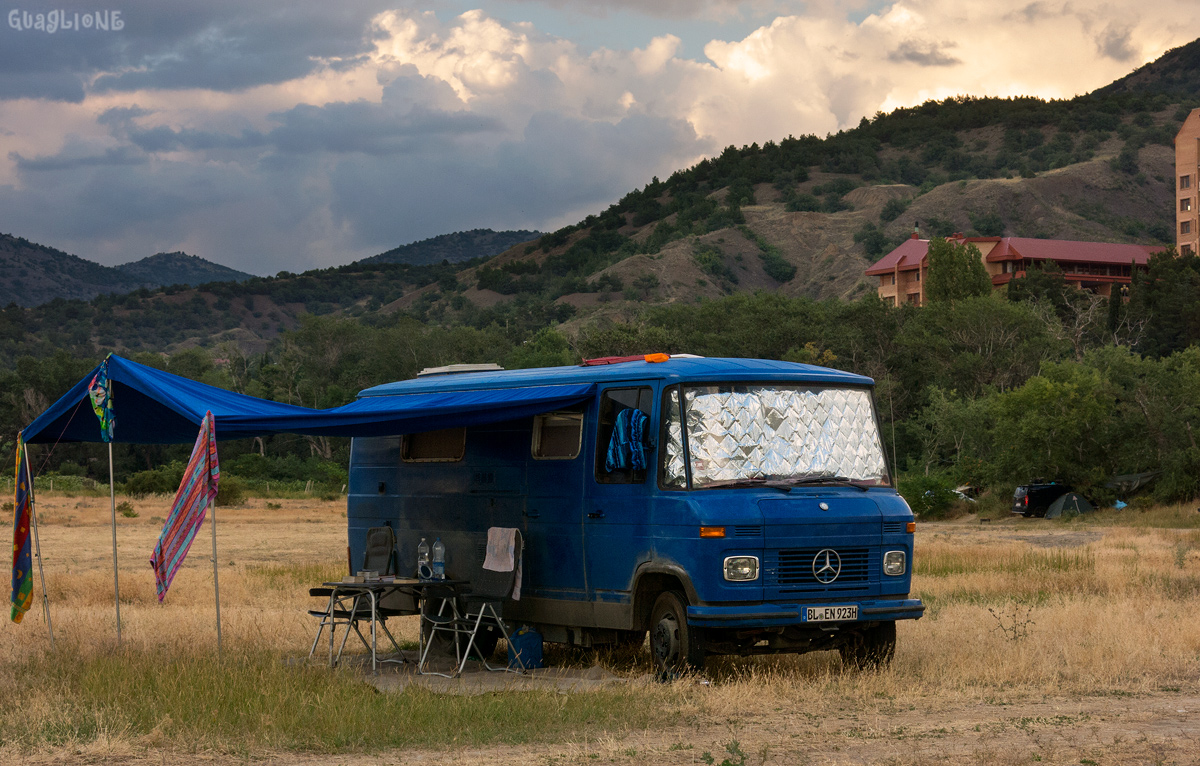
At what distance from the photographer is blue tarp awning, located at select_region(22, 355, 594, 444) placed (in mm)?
11516

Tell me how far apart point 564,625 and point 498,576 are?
742mm

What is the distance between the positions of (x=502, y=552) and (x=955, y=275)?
8078cm

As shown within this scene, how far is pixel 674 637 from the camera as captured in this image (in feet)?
35.4

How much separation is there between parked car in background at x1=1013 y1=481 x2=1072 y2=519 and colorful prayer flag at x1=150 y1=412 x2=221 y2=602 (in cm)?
3872

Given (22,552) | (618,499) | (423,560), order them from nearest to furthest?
(618,499) → (22,552) → (423,560)

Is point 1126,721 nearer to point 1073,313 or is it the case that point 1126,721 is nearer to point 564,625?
point 564,625

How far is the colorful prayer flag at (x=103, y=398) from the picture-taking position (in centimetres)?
1230

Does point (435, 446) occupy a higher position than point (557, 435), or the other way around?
point (557, 435)

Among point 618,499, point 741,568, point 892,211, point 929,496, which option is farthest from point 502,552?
point 892,211

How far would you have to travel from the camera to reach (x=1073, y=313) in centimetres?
8762

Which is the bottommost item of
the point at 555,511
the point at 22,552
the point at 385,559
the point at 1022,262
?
the point at 385,559

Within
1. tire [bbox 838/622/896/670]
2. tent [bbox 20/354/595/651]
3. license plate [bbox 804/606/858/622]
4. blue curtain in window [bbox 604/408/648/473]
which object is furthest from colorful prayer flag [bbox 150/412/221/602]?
tire [bbox 838/622/896/670]

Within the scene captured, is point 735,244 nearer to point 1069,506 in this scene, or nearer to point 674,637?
point 1069,506

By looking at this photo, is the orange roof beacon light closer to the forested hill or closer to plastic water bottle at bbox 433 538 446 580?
plastic water bottle at bbox 433 538 446 580
